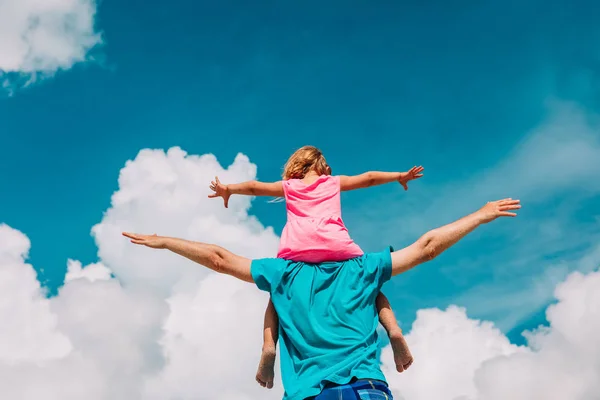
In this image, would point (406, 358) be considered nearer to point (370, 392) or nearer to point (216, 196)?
point (370, 392)

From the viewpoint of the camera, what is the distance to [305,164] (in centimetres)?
858

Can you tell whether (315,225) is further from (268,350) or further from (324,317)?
(268,350)

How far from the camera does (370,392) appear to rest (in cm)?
571

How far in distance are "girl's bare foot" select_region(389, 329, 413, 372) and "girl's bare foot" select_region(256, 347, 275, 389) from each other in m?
1.33

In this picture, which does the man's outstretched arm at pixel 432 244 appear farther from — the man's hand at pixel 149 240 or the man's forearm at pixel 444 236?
the man's hand at pixel 149 240

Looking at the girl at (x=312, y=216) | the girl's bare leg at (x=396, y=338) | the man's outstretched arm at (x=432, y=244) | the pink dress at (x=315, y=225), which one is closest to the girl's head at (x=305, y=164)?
the girl at (x=312, y=216)

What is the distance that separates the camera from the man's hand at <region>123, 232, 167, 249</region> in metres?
6.85

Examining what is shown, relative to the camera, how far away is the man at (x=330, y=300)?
584cm

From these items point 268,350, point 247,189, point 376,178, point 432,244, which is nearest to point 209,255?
point 268,350

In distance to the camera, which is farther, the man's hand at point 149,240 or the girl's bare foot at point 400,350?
the man's hand at point 149,240

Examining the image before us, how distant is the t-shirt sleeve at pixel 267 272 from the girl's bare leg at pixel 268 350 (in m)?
0.25

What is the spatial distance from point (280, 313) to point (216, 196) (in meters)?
2.76

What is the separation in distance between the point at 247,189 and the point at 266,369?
9.26ft

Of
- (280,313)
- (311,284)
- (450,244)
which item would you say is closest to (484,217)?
(450,244)
